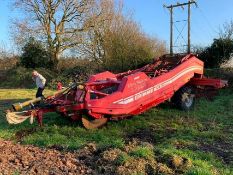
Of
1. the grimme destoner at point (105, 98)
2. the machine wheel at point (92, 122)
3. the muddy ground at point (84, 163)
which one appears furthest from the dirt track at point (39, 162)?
the machine wheel at point (92, 122)

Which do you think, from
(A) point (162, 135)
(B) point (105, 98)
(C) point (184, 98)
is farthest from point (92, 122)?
(C) point (184, 98)

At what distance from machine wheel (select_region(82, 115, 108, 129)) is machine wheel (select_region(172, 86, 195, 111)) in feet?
11.4

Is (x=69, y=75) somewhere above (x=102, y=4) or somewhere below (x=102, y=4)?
below

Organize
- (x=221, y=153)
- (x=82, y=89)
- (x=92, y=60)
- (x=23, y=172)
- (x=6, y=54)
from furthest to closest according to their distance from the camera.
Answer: (x=6, y=54)
(x=92, y=60)
(x=82, y=89)
(x=221, y=153)
(x=23, y=172)

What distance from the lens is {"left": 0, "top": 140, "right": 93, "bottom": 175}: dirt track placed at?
681 centimetres

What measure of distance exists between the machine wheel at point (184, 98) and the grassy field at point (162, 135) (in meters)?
0.26

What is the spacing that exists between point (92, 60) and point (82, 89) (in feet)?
65.4

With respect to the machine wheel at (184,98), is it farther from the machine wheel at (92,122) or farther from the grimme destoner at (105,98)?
the machine wheel at (92,122)

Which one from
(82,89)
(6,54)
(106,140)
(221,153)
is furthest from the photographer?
(6,54)

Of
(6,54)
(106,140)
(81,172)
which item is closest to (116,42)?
(6,54)

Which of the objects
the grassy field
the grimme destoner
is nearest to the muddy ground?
the grassy field

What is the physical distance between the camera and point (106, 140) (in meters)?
10.4

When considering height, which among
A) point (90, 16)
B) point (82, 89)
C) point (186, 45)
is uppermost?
point (90, 16)

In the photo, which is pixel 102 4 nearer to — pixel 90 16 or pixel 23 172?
pixel 90 16
